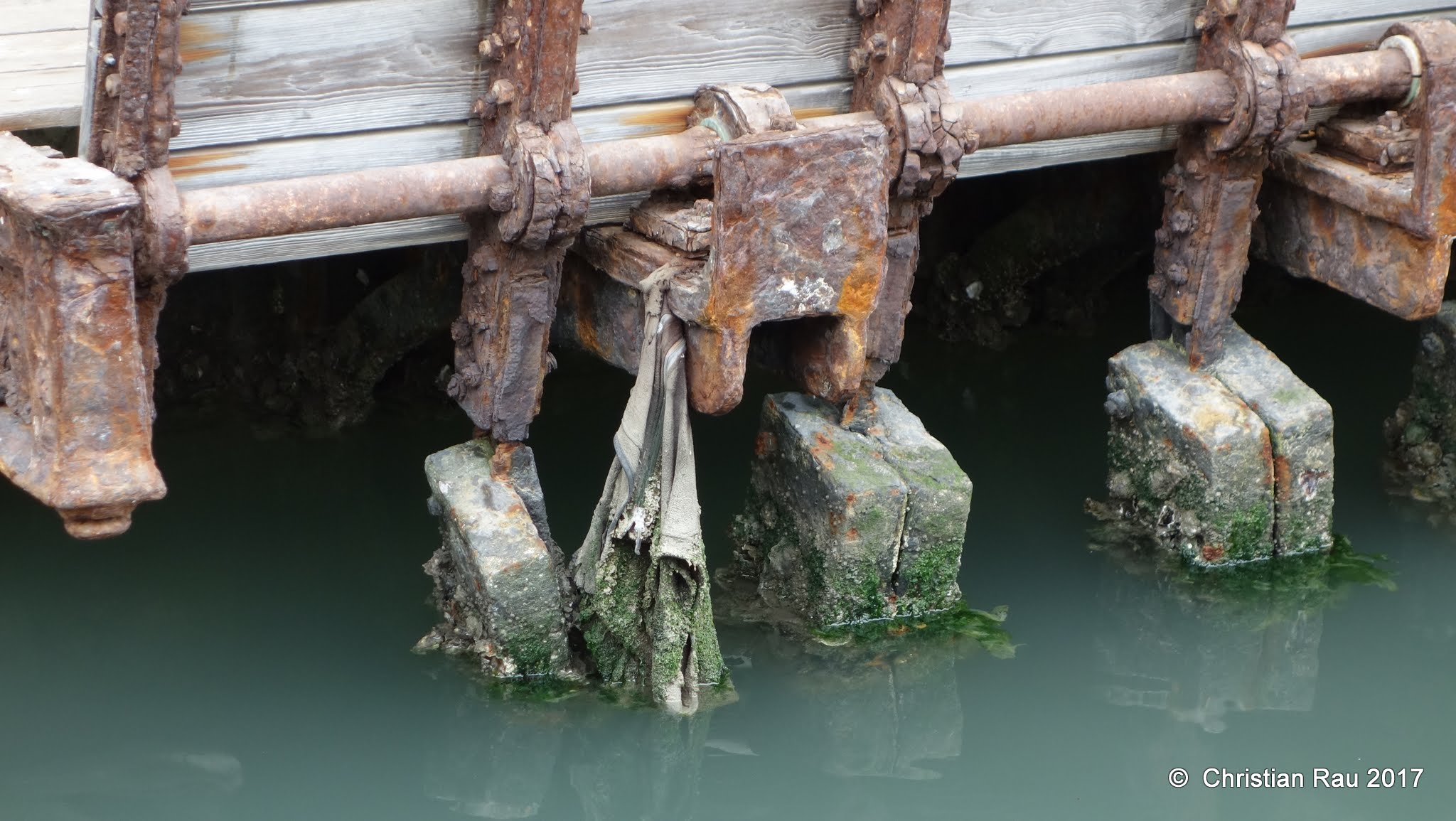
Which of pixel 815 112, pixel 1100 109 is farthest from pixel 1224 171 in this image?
pixel 815 112

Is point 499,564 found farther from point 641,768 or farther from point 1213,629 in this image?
point 1213,629

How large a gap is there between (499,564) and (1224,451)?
2.24m

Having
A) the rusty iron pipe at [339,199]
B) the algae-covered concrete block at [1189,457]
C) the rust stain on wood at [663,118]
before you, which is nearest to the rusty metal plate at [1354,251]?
the algae-covered concrete block at [1189,457]

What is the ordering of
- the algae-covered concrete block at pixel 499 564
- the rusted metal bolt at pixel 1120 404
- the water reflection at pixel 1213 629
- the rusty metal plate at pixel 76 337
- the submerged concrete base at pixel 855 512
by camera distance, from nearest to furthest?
the rusty metal plate at pixel 76 337, the algae-covered concrete block at pixel 499 564, the submerged concrete base at pixel 855 512, the water reflection at pixel 1213 629, the rusted metal bolt at pixel 1120 404

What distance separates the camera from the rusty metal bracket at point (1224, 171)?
506 centimetres

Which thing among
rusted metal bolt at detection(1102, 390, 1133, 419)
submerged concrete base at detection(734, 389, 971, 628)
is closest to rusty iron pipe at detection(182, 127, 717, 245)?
submerged concrete base at detection(734, 389, 971, 628)

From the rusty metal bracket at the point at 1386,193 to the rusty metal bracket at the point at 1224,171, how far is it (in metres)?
0.18

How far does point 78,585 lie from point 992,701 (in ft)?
9.02

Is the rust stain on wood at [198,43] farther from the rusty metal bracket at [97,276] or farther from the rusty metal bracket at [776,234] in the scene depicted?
the rusty metal bracket at [776,234]

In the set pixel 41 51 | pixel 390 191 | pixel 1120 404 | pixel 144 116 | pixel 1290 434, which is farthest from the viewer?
pixel 1120 404

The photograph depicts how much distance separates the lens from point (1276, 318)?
292 inches

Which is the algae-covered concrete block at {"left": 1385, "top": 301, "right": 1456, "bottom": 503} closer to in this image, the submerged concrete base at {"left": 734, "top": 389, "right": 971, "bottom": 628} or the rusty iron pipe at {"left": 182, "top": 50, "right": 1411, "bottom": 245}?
the rusty iron pipe at {"left": 182, "top": 50, "right": 1411, "bottom": 245}

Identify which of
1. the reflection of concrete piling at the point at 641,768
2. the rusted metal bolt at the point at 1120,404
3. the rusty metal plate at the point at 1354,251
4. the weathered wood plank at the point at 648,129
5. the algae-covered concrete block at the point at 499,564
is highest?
the weathered wood plank at the point at 648,129

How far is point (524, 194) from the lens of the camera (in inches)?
169
